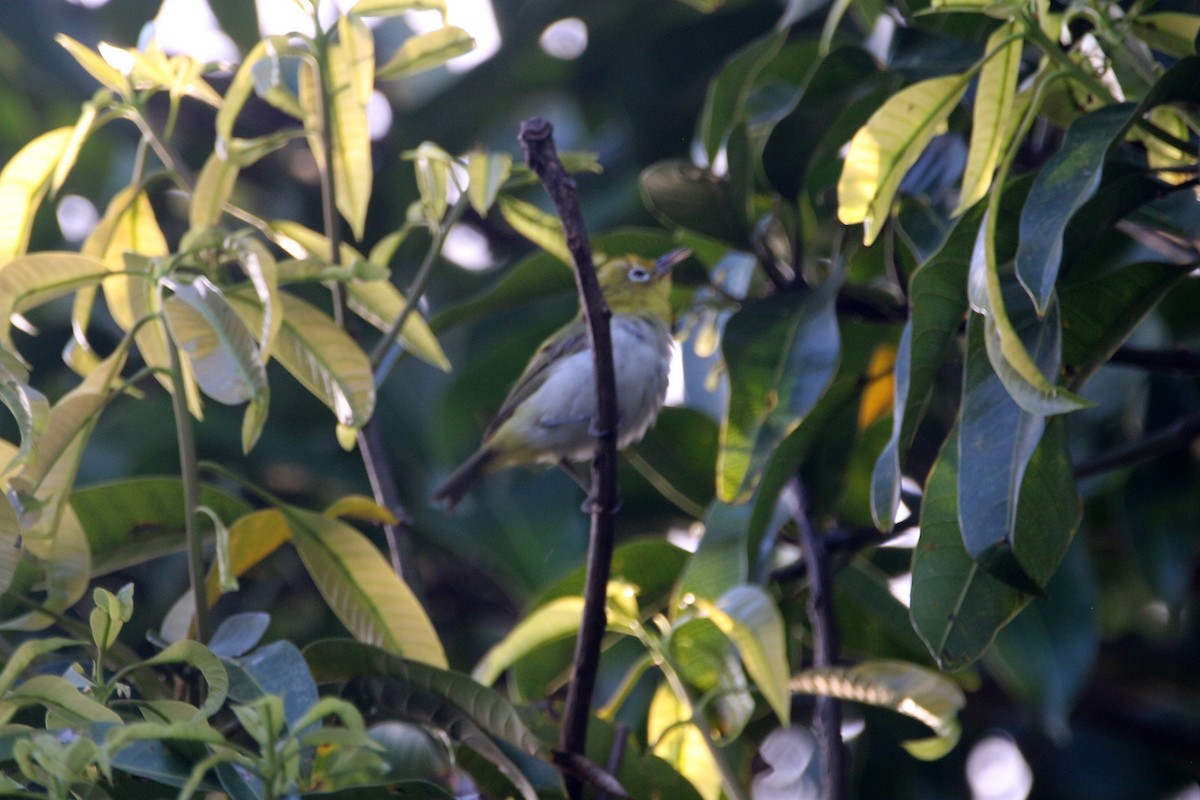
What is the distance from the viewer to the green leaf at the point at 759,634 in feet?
5.91

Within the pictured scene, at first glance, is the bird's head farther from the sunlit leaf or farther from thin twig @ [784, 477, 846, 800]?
the sunlit leaf

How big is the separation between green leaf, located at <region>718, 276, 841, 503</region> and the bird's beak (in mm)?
441

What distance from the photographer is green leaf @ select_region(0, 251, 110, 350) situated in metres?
1.71

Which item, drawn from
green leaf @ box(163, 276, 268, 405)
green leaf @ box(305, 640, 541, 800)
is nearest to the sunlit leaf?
green leaf @ box(305, 640, 541, 800)

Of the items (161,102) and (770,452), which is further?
(161,102)

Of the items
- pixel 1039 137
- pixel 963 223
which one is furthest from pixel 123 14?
pixel 963 223

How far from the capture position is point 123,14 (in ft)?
13.2

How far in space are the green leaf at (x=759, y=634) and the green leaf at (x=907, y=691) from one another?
0.28m

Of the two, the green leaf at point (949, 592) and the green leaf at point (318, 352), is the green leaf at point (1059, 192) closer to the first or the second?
the green leaf at point (949, 592)

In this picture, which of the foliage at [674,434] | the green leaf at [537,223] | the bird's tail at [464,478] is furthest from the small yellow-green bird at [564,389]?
the green leaf at [537,223]

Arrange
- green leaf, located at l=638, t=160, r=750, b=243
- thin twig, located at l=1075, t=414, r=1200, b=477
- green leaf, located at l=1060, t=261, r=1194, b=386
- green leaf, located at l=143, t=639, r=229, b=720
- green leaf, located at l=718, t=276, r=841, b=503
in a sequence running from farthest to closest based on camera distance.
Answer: green leaf, located at l=638, t=160, r=750, b=243, thin twig, located at l=1075, t=414, r=1200, b=477, green leaf, located at l=718, t=276, r=841, b=503, green leaf, located at l=1060, t=261, r=1194, b=386, green leaf, located at l=143, t=639, r=229, b=720

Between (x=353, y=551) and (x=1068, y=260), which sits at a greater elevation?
(x=1068, y=260)

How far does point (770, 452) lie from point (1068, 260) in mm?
610

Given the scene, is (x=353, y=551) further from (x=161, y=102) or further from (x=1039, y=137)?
(x=161, y=102)
